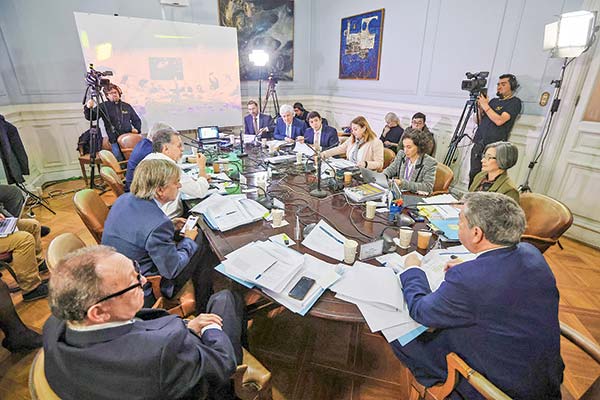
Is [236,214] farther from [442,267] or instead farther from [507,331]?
[507,331]

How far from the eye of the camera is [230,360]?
952mm

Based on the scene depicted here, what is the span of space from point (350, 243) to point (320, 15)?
5.80 metres

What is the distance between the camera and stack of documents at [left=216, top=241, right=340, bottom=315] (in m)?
1.14

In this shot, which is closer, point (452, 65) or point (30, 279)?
point (30, 279)

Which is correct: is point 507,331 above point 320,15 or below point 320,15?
below

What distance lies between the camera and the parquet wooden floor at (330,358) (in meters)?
1.57

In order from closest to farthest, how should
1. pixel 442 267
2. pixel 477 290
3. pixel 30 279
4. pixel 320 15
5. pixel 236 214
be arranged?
A: pixel 477 290 → pixel 442 267 → pixel 236 214 → pixel 30 279 → pixel 320 15

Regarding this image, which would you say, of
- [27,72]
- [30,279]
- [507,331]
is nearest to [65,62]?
[27,72]

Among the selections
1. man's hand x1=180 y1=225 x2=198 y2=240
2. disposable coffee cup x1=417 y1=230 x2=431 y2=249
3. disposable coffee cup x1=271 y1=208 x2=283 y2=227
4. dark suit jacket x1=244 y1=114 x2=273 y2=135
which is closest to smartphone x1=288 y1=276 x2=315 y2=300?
disposable coffee cup x1=271 y1=208 x2=283 y2=227

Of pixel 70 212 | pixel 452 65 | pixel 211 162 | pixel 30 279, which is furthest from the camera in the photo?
pixel 452 65

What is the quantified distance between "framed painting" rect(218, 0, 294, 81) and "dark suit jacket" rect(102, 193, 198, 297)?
184 inches

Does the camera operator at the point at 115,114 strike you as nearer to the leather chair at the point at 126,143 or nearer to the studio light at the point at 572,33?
→ the leather chair at the point at 126,143

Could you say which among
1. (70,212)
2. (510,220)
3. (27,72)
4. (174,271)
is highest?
(27,72)

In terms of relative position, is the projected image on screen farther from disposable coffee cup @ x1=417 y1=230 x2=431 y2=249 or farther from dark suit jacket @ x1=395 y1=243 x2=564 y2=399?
dark suit jacket @ x1=395 y1=243 x2=564 y2=399
